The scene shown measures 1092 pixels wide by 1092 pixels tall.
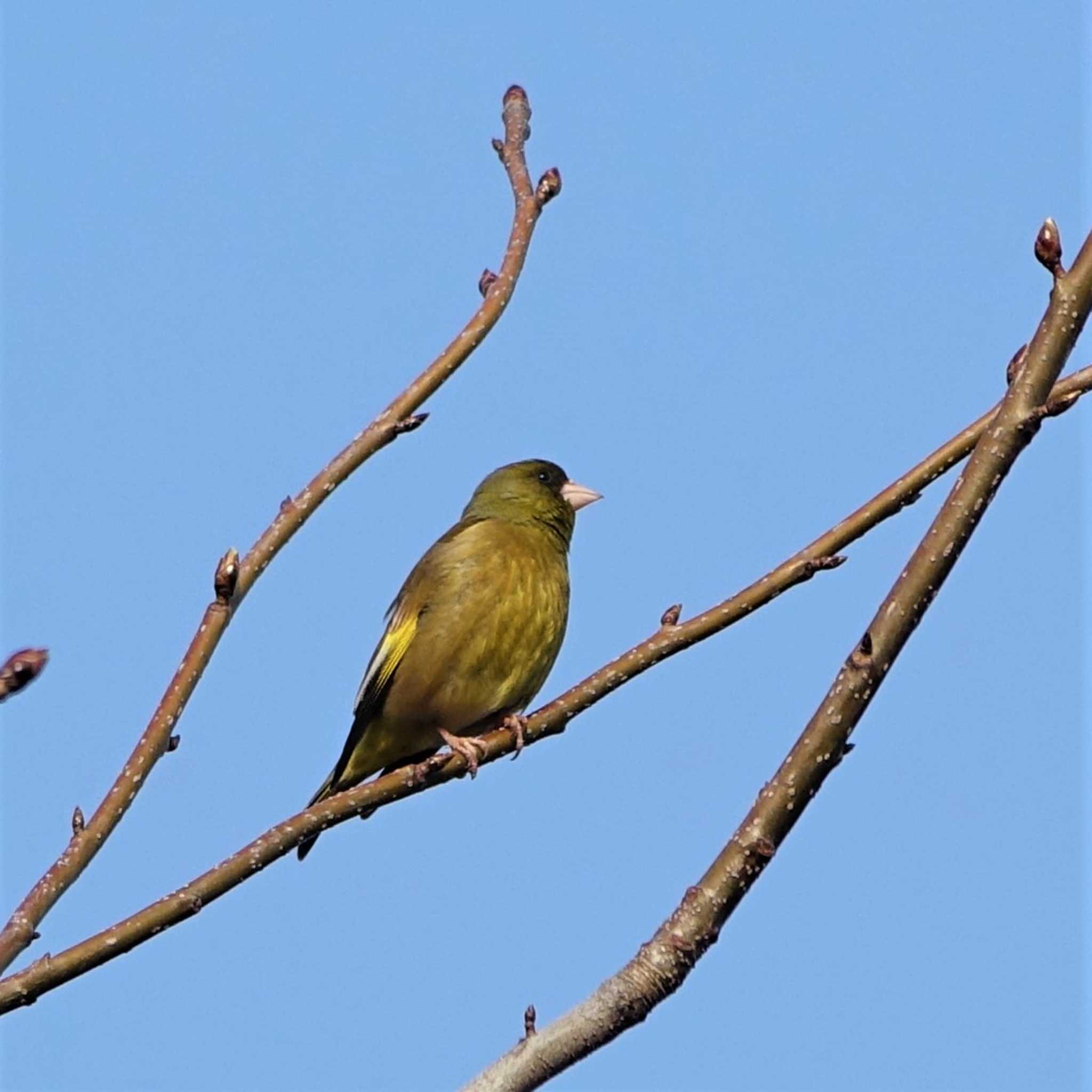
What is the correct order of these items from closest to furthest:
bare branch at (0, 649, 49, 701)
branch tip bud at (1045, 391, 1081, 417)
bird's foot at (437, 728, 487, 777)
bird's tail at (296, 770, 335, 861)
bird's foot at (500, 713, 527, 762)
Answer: bare branch at (0, 649, 49, 701), branch tip bud at (1045, 391, 1081, 417), bird's foot at (500, 713, 527, 762), bird's foot at (437, 728, 487, 777), bird's tail at (296, 770, 335, 861)

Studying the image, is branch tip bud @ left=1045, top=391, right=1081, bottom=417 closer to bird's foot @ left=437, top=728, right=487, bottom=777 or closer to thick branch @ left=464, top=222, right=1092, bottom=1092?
thick branch @ left=464, top=222, right=1092, bottom=1092

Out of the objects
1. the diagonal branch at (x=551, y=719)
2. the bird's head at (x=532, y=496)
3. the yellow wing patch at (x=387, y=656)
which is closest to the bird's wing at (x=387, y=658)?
the yellow wing patch at (x=387, y=656)

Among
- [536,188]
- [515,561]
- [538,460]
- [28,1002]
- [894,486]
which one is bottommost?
[28,1002]

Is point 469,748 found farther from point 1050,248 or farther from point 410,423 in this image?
point 1050,248

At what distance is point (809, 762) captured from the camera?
8.47ft

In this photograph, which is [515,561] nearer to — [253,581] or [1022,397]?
[253,581]

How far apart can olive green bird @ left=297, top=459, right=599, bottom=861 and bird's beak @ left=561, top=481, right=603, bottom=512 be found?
732mm

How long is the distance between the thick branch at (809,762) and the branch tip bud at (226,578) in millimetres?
1037

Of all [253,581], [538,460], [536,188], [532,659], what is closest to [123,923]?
[253,581]

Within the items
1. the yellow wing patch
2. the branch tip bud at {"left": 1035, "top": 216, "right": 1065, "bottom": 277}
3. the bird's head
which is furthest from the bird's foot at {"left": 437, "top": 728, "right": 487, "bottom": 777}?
the branch tip bud at {"left": 1035, "top": 216, "right": 1065, "bottom": 277}

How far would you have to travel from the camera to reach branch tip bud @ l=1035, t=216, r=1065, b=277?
2.87 m

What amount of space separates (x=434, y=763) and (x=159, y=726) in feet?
2.45

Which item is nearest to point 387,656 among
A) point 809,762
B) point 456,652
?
point 456,652

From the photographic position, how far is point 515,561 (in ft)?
22.7
